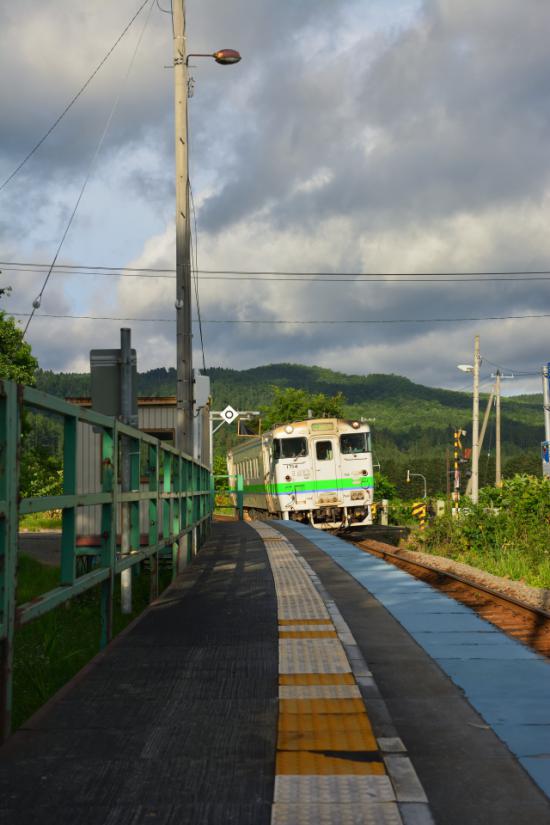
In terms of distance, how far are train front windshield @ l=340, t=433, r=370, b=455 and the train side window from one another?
0.33m

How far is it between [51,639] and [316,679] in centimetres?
295

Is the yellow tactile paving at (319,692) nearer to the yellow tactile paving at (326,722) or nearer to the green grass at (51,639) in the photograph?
the yellow tactile paving at (326,722)

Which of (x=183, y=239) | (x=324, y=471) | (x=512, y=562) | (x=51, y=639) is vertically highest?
(x=183, y=239)

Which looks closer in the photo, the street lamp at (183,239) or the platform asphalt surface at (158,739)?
the platform asphalt surface at (158,739)

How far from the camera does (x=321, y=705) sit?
426 cm

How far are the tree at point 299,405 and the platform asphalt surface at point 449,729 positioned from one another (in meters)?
58.2

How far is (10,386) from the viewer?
11.9 ft

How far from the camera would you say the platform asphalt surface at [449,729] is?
298cm

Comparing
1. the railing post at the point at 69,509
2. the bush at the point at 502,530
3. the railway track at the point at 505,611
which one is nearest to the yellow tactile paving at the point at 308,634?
the railway track at the point at 505,611

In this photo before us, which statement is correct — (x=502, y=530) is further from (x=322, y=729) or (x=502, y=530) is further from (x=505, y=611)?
(x=322, y=729)

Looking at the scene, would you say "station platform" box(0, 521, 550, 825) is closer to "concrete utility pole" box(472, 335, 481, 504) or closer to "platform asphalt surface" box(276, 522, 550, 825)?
"platform asphalt surface" box(276, 522, 550, 825)

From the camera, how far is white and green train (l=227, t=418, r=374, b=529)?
25.3m

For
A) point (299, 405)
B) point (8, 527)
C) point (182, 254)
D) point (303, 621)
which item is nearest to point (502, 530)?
point (182, 254)

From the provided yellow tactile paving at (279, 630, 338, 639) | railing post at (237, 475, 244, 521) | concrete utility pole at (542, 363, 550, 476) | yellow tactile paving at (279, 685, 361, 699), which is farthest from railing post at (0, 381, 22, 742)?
concrete utility pole at (542, 363, 550, 476)
